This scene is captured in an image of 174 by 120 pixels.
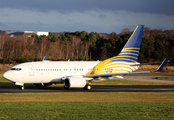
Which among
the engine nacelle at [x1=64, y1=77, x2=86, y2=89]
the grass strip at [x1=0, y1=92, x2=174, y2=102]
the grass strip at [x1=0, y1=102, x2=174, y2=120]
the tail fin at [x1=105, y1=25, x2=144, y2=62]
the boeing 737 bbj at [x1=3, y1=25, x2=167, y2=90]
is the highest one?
the tail fin at [x1=105, y1=25, x2=144, y2=62]

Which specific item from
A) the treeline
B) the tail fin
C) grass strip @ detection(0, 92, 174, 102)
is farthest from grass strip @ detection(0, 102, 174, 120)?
the treeline

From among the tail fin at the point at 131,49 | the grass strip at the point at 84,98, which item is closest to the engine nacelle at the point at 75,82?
the grass strip at the point at 84,98

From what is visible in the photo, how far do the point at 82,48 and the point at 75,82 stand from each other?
113 meters

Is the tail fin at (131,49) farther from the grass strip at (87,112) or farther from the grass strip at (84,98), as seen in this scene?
the grass strip at (87,112)

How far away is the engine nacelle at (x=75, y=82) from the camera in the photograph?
35.3m

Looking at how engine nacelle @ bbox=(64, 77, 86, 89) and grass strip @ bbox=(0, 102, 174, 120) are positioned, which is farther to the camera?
engine nacelle @ bbox=(64, 77, 86, 89)

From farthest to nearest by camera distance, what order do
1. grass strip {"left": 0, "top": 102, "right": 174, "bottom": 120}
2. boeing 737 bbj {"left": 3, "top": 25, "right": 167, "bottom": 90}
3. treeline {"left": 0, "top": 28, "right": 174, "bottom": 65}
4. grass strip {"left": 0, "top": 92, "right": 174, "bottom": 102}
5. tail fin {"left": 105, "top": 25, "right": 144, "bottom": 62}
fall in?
treeline {"left": 0, "top": 28, "right": 174, "bottom": 65}, tail fin {"left": 105, "top": 25, "right": 144, "bottom": 62}, boeing 737 bbj {"left": 3, "top": 25, "right": 167, "bottom": 90}, grass strip {"left": 0, "top": 92, "right": 174, "bottom": 102}, grass strip {"left": 0, "top": 102, "right": 174, "bottom": 120}

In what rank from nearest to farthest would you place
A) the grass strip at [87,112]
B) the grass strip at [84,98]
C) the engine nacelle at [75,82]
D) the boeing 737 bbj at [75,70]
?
1. the grass strip at [87,112]
2. the grass strip at [84,98]
3. the engine nacelle at [75,82]
4. the boeing 737 bbj at [75,70]

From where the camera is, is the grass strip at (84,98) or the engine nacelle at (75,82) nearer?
the grass strip at (84,98)

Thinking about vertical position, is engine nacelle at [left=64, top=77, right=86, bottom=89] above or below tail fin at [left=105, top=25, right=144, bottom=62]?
below

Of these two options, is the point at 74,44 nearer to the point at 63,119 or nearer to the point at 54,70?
the point at 54,70

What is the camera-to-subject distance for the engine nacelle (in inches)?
1391

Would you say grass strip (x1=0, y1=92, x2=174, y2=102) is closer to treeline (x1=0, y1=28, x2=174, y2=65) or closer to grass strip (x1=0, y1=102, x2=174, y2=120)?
grass strip (x1=0, y1=102, x2=174, y2=120)

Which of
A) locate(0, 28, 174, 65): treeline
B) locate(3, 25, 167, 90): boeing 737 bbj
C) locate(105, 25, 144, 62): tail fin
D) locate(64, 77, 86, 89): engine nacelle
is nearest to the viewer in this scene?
locate(64, 77, 86, 89): engine nacelle
